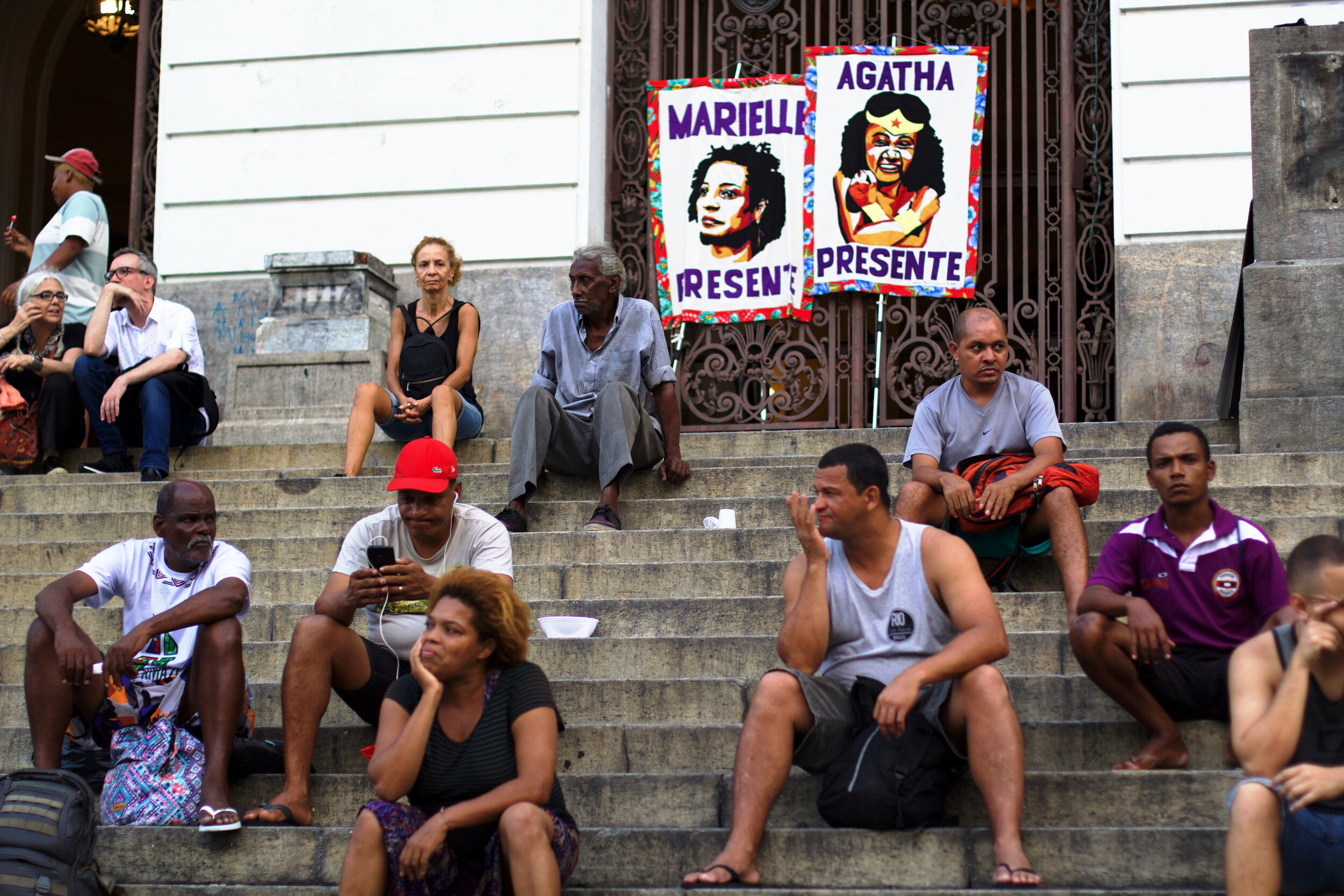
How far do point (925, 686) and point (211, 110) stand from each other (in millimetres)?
8167

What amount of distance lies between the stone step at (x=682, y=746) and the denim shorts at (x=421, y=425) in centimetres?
265

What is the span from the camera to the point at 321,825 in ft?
15.5

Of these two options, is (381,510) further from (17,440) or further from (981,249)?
(981,249)

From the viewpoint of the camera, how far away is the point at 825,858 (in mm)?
4102

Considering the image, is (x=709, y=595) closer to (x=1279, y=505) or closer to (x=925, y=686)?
(x=925, y=686)

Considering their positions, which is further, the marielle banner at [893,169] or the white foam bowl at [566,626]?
the marielle banner at [893,169]

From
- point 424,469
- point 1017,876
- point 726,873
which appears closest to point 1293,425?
point 1017,876

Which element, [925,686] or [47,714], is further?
[47,714]

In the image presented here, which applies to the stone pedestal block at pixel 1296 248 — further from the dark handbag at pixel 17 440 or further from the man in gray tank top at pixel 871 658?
the dark handbag at pixel 17 440

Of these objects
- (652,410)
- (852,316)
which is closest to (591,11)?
(852,316)

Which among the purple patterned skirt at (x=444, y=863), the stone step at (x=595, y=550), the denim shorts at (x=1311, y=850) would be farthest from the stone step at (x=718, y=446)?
the purple patterned skirt at (x=444, y=863)

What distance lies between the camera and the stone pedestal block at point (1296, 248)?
22.3ft

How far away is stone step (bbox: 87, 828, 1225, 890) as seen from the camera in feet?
13.1

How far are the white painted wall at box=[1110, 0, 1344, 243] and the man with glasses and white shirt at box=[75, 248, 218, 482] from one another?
19.9ft
